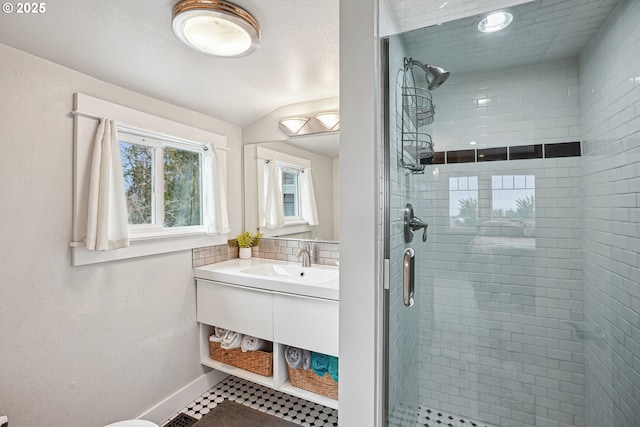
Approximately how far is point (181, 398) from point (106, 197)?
145 cm

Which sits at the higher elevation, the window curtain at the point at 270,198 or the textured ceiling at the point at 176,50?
the textured ceiling at the point at 176,50

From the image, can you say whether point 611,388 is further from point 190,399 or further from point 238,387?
point 190,399

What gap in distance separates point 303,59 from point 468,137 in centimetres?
102

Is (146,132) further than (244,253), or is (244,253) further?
(244,253)

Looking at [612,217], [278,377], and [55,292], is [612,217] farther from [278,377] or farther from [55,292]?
[55,292]

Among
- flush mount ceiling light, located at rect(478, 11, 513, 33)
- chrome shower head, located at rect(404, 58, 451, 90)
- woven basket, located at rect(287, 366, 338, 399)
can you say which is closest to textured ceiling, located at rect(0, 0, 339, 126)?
chrome shower head, located at rect(404, 58, 451, 90)

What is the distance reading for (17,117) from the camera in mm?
1350

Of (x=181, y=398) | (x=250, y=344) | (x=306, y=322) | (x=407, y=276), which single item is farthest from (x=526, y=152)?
(x=181, y=398)

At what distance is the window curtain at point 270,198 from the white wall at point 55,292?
913 mm

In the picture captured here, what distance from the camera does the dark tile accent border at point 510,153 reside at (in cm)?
144

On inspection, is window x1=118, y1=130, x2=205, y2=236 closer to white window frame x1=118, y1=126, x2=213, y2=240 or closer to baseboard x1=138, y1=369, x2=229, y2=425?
white window frame x1=118, y1=126, x2=213, y2=240

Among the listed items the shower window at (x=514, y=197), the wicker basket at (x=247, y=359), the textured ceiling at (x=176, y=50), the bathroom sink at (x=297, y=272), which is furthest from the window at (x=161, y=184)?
the shower window at (x=514, y=197)

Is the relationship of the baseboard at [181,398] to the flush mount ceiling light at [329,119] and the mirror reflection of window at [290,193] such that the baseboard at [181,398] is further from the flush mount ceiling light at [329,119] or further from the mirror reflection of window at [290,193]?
the flush mount ceiling light at [329,119]

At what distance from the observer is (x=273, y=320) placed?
6.26 feet
